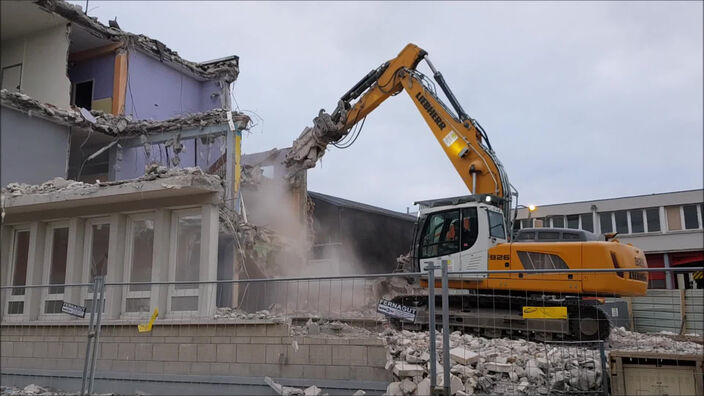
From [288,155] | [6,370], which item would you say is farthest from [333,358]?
[288,155]

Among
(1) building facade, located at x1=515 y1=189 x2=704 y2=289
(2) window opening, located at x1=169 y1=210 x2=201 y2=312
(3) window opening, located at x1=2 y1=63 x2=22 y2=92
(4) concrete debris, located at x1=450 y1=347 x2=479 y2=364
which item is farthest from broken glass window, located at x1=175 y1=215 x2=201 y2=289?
(1) building facade, located at x1=515 y1=189 x2=704 y2=289

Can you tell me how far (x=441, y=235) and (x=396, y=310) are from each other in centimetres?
530

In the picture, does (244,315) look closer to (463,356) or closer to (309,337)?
(309,337)

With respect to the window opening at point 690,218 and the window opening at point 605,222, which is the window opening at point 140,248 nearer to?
the window opening at point 605,222

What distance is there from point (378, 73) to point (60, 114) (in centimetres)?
794

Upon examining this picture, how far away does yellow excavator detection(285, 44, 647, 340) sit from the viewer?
35.1 ft

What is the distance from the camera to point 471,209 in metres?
12.4

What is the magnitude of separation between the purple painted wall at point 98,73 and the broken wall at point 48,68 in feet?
4.15

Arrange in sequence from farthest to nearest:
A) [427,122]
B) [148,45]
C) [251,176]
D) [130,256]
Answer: [148,45] → [251,176] → [427,122] → [130,256]

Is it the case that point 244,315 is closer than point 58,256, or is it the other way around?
point 244,315

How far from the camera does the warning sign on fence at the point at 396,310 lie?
734 cm

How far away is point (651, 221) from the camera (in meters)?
38.1

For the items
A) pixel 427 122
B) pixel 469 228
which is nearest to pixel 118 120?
pixel 427 122

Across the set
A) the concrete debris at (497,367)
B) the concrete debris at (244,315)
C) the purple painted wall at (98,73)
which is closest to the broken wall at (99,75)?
the purple painted wall at (98,73)
